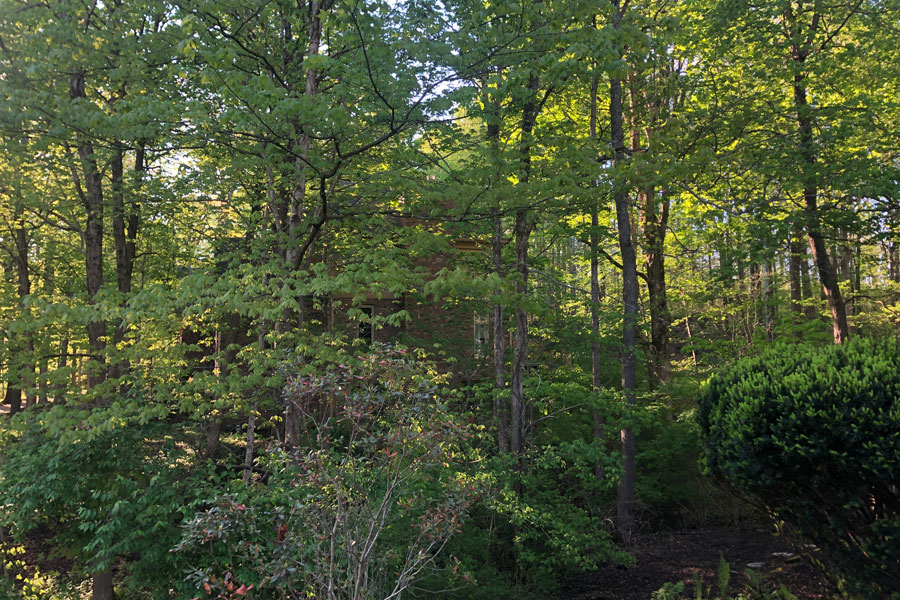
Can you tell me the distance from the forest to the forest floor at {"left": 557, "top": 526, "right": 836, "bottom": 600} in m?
0.17

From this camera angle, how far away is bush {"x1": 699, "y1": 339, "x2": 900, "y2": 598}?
11.7ft

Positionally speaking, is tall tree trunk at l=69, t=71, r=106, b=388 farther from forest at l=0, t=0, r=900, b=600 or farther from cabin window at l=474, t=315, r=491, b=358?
cabin window at l=474, t=315, r=491, b=358

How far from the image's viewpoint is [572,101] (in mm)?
11461

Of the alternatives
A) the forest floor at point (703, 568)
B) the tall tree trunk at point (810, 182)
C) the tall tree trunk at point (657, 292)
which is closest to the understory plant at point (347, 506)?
the forest floor at point (703, 568)

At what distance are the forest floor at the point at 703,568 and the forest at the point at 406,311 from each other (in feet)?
0.56

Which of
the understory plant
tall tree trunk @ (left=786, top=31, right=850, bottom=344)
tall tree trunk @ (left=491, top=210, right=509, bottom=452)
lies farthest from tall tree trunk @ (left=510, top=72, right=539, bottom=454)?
tall tree trunk @ (left=786, top=31, right=850, bottom=344)

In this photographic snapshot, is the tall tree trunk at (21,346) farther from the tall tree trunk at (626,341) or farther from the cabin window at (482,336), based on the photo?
the tall tree trunk at (626,341)

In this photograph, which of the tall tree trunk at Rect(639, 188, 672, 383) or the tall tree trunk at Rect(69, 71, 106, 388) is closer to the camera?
the tall tree trunk at Rect(69, 71, 106, 388)

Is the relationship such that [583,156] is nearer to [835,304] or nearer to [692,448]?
[692,448]

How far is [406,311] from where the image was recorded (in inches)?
259

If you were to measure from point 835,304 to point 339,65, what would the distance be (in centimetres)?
989

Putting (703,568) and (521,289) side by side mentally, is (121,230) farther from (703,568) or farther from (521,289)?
(703,568)

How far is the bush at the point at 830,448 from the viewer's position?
11.7ft

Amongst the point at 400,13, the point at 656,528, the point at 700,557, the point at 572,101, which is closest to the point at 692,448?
the point at 656,528
